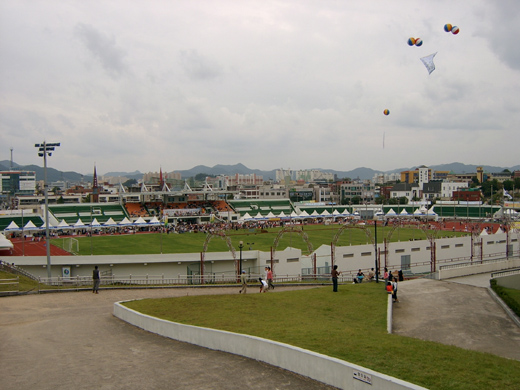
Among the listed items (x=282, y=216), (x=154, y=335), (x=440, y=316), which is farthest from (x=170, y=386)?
(x=282, y=216)

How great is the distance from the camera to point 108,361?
956 centimetres

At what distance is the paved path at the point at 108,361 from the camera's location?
8266 millimetres

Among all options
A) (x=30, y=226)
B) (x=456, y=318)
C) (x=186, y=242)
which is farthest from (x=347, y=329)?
(x=30, y=226)

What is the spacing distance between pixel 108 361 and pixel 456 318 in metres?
11.2

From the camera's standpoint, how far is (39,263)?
27297mm

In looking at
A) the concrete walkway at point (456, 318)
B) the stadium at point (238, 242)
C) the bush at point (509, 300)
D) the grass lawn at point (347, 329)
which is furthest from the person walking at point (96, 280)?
the bush at point (509, 300)

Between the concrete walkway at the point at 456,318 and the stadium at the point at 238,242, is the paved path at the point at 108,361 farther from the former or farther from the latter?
the stadium at the point at 238,242

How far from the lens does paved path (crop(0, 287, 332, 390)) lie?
827cm

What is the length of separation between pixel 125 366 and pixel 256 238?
42.7 meters

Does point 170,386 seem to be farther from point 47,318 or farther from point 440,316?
point 440,316

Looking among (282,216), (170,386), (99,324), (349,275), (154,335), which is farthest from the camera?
(282,216)

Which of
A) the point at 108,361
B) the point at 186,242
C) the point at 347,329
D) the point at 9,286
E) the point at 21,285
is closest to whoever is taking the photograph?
the point at 108,361

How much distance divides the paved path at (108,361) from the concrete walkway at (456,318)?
601 cm

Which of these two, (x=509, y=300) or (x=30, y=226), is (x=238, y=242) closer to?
(x=30, y=226)
